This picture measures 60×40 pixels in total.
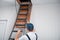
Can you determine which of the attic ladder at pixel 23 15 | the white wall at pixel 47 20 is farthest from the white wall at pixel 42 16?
the attic ladder at pixel 23 15

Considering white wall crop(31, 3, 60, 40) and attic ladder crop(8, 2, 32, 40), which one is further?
white wall crop(31, 3, 60, 40)

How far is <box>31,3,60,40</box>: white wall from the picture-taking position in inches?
179

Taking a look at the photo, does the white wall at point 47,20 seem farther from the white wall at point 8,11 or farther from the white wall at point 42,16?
the white wall at point 8,11

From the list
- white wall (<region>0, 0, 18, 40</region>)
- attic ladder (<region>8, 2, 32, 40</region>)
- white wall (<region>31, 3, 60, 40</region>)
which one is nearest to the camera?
attic ladder (<region>8, 2, 32, 40</region>)

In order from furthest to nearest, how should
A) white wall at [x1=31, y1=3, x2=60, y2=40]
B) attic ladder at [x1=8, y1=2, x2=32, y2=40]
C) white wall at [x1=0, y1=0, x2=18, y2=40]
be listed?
white wall at [x1=0, y1=0, x2=18, y2=40] < white wall at [x1=31, y1=3, x2=60, y2=40] < attic ladder at [x1=8, y1=2, x2=32, y2=40]

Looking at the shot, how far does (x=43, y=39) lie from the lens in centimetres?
453

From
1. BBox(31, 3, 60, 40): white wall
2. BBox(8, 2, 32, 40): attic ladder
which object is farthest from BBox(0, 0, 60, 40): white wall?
BBox(8, 2, 32, 40): attic ladder

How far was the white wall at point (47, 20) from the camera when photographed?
14.9 feet

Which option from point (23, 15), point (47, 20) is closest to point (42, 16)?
point (47, 20)

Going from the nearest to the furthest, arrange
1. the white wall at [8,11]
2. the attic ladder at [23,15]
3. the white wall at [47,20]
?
the attic ladder at [23,15] → the white wall at [47,20] → the white wall at [8,11]

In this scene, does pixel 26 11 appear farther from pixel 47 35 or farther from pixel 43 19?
pixel 47 35

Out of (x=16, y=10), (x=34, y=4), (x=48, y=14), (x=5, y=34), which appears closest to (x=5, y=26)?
(x=5, y=34)

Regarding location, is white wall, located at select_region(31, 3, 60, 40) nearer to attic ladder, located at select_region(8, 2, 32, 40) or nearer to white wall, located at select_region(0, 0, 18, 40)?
attic ladder, located at select_region(8, 2, 32, 40)

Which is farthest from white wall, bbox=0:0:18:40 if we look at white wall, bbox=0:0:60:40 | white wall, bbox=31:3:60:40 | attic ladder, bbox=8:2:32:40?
white wall, bbox=31:3:60:40
